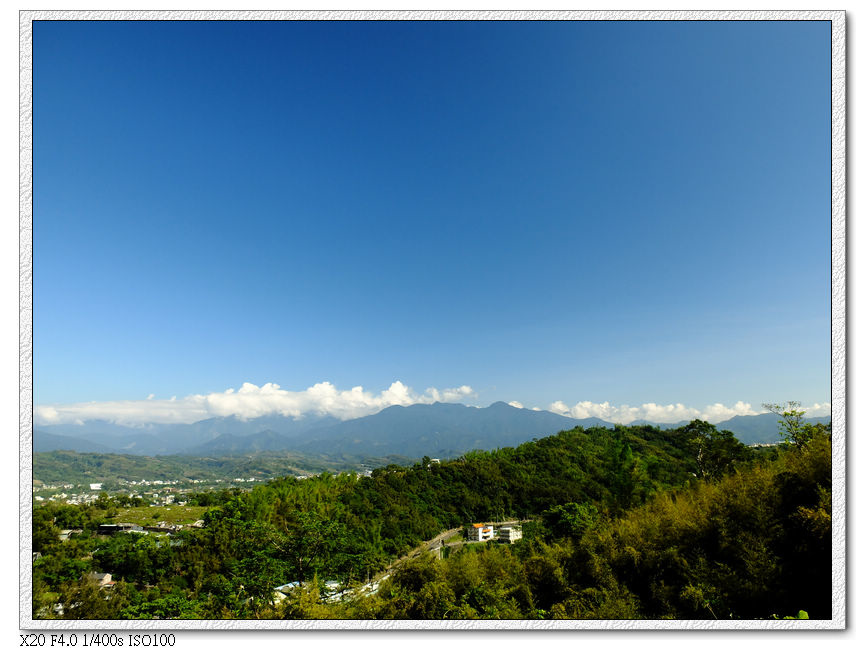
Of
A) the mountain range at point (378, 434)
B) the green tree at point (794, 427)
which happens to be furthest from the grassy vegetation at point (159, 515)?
the mountain range at point (378, 434)

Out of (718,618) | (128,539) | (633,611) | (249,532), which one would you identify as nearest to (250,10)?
(633,611)

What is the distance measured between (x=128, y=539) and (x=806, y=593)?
19.7 m

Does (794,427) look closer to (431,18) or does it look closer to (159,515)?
(431,18)

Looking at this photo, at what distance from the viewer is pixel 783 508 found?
379 cm

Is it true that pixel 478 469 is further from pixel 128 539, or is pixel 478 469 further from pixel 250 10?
pixel 250 10

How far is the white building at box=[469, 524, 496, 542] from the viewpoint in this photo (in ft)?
68.3

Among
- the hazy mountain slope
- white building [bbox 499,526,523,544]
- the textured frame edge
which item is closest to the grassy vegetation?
white building [bbox 499,526,523,544]

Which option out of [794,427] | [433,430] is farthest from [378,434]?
[794,427]

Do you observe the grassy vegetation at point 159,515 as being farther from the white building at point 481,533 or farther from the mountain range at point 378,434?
the mountain range at point 378,434

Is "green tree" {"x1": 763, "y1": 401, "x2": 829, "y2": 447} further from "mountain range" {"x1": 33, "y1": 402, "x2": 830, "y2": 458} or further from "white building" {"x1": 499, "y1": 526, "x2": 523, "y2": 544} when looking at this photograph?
"mountain range" {"x1": 33, "y1": 402, "x2": 830, "y2": 458}

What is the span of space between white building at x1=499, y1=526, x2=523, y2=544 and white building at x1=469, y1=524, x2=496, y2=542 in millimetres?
509

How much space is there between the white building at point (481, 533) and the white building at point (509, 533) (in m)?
0.51

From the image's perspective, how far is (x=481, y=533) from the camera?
20.9 m

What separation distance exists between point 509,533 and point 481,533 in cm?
157
